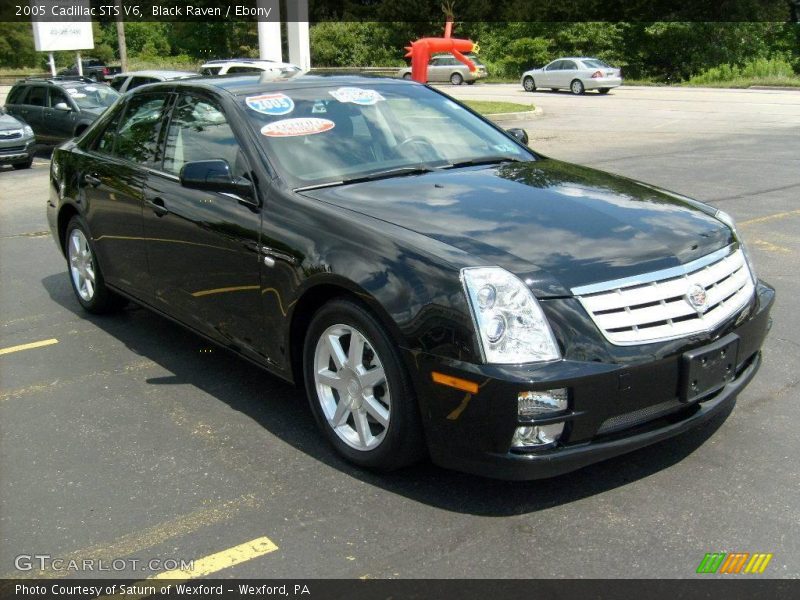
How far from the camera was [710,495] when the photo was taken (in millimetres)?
3615

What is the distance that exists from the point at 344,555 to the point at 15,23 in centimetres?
6907

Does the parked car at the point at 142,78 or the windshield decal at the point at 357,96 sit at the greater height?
the windshield decal at the point at 357,96

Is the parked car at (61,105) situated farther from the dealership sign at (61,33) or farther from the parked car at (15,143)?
the dealership sign at (61,33)

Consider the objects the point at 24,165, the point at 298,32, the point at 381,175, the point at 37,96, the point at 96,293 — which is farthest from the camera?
the point at 298,32

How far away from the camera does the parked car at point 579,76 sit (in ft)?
116

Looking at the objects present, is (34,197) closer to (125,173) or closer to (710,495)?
(125,173)

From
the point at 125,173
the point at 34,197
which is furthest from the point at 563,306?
the point at 34,197

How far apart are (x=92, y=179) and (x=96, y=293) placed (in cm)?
82

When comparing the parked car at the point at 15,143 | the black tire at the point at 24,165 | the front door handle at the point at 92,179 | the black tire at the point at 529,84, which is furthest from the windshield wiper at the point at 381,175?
the black tire at the point at 529,84

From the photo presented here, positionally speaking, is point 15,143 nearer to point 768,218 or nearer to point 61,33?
point 768,218

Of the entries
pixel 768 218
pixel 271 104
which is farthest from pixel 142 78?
pixel 271 104

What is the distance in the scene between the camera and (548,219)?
3.88 m

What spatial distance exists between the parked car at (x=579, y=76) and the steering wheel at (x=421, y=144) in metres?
32.3
